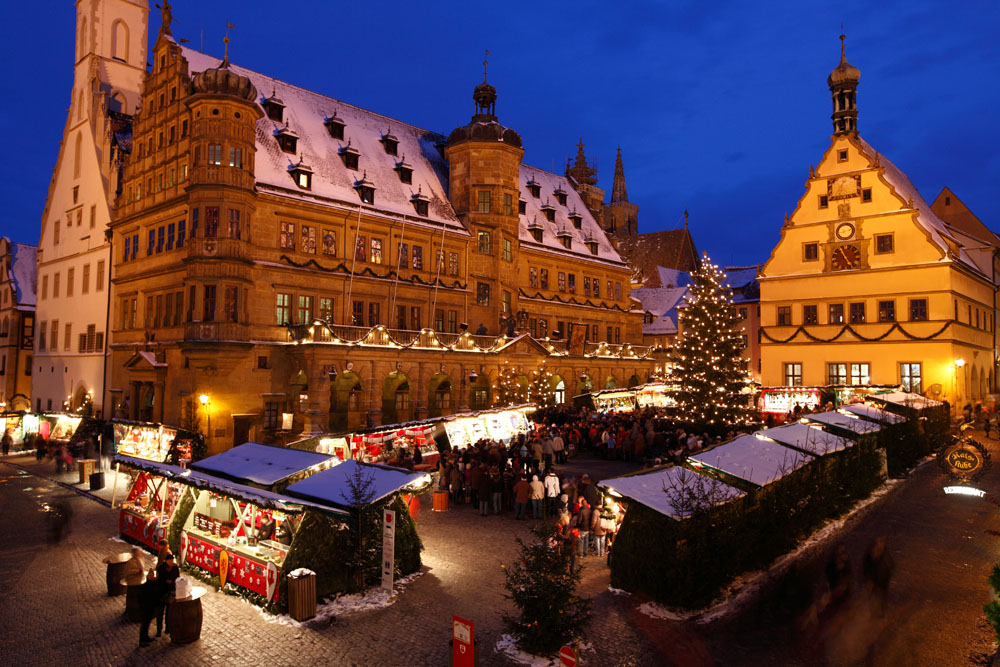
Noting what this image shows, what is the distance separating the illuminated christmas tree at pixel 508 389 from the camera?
45.8 meters

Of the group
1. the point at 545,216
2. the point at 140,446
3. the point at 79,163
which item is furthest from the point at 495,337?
the point at 79,163

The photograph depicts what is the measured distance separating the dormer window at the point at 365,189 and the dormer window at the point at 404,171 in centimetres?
412

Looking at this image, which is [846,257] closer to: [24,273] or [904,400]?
[904,400]

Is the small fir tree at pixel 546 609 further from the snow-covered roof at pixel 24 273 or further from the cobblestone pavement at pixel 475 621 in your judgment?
the snow-covered roof at pixel 24 273

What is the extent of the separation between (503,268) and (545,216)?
10.4m

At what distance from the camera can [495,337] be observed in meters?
46.9

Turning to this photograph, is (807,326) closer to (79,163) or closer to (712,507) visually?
(712,507)

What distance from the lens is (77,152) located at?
161ft

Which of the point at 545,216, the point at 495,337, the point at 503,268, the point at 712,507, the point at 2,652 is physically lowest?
the point at 2,652

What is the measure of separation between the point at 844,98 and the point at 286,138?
39953mm

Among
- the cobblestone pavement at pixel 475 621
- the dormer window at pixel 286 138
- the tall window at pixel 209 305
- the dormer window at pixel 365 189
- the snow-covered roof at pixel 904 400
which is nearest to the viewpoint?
the cobblestone pavement at pixel 475 621

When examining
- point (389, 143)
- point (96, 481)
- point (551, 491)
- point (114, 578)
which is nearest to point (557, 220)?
point (389, 143)

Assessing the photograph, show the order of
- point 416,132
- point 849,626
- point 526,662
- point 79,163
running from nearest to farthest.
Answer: point 526,662 < point 849,626 < point 79,163 < point 416,132

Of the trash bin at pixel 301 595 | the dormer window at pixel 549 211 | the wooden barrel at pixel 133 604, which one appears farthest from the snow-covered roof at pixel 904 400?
the wooden barrel at pixel 133 604
